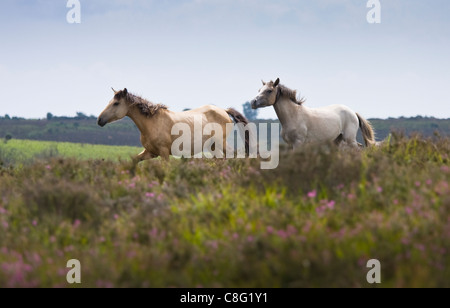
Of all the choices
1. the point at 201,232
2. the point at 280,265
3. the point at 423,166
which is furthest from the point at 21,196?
the point at 423,166

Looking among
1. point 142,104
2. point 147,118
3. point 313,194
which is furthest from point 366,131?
point 313,194

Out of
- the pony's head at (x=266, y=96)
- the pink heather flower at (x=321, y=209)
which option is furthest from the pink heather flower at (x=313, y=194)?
the pony's head at (x=266, y=96)

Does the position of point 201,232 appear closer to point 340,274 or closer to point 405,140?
point 340,274

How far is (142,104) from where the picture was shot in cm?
1312

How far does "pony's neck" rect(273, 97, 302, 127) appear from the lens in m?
13.0

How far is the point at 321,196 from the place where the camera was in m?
7.29

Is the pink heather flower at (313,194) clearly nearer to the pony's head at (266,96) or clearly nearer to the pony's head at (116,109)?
the pony's head at (266,96)

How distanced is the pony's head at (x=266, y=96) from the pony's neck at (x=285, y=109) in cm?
16

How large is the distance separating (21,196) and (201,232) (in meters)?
3.55

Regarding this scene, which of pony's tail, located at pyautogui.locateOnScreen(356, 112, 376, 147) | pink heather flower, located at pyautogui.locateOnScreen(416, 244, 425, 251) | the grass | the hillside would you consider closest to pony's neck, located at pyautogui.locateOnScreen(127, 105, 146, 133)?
the grass

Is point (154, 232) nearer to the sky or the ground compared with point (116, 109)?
nearer to the ground

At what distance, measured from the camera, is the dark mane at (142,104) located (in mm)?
13008

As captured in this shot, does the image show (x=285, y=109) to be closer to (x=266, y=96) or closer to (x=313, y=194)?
(x=266, y=96)

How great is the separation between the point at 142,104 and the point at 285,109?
3.33m
